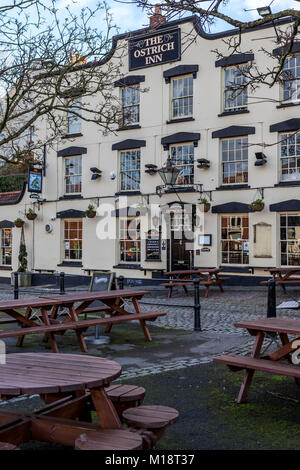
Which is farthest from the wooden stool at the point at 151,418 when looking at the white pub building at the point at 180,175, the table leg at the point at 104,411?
the white pub building at the point at 180,175

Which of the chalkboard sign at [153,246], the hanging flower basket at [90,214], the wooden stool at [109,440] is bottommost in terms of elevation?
the wooden stool at [109,440]

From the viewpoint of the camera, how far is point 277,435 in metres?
4.39

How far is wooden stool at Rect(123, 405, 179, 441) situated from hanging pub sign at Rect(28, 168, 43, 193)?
1971cm

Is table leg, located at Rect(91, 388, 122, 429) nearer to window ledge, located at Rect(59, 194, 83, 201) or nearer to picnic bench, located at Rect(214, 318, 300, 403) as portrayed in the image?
picnic bench, located at Rect(214, 318, 300, 403)

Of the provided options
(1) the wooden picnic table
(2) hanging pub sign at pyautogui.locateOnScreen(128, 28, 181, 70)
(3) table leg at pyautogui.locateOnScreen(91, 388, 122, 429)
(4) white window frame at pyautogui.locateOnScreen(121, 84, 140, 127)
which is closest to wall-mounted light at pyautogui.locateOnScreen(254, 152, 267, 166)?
(2) hanging pub sign at pyautogui.locateOnScreen(128, 28, 181, 70)

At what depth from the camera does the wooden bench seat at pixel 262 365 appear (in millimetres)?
4880

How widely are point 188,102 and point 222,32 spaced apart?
118 inches

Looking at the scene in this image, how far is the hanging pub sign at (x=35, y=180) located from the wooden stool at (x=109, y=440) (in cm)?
2006

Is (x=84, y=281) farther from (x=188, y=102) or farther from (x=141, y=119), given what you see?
(x=188, y=102)

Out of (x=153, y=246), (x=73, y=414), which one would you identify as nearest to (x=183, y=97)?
(x=153, y=246)

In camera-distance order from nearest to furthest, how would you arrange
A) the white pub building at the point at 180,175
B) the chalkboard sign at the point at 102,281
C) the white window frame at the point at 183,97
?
the chalkboard sign at the point at 102,281, the white pub building at the point at 180,175, the white window frame at the point at 183,97

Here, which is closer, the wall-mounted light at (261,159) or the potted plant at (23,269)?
the wall-mounted light at (261,159)

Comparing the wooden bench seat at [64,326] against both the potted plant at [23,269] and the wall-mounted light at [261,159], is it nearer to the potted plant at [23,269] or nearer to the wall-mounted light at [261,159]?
the wall-mounted light at [261,159]

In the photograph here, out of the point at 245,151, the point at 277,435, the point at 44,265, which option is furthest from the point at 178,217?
the point at 277,435
